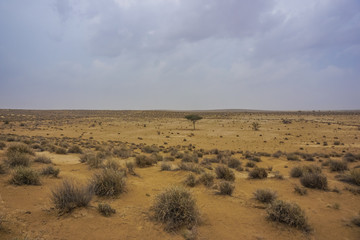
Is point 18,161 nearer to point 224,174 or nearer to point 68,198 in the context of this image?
point 68,198

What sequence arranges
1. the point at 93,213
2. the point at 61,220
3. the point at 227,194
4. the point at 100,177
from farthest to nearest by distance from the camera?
the point at 227,194 → the point at 100,177 → the point at 93,213 → the point at 61,220

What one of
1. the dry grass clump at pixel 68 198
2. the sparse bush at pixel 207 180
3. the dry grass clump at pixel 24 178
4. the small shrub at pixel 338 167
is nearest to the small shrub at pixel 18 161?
the dry grass clump at pixel 24 178

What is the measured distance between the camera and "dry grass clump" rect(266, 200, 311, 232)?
15.6ft

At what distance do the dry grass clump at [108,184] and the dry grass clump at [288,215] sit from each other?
4.64 metres

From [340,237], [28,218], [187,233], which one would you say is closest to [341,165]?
[340,237]

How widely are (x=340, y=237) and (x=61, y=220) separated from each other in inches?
263

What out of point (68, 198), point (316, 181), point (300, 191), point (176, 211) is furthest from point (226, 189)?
point (68, 198)

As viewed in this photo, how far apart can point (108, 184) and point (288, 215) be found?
5.32m

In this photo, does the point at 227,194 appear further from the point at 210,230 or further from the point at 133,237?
the point at 133,237

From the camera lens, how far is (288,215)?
485 cm

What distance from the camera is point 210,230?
459cm

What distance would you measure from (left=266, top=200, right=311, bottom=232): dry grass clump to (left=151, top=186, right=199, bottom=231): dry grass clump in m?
2.10

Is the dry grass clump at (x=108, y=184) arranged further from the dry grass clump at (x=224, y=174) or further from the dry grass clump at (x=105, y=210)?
the dry grass clump at (x=224, y=174)

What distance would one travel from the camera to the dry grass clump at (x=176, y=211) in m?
4.61
